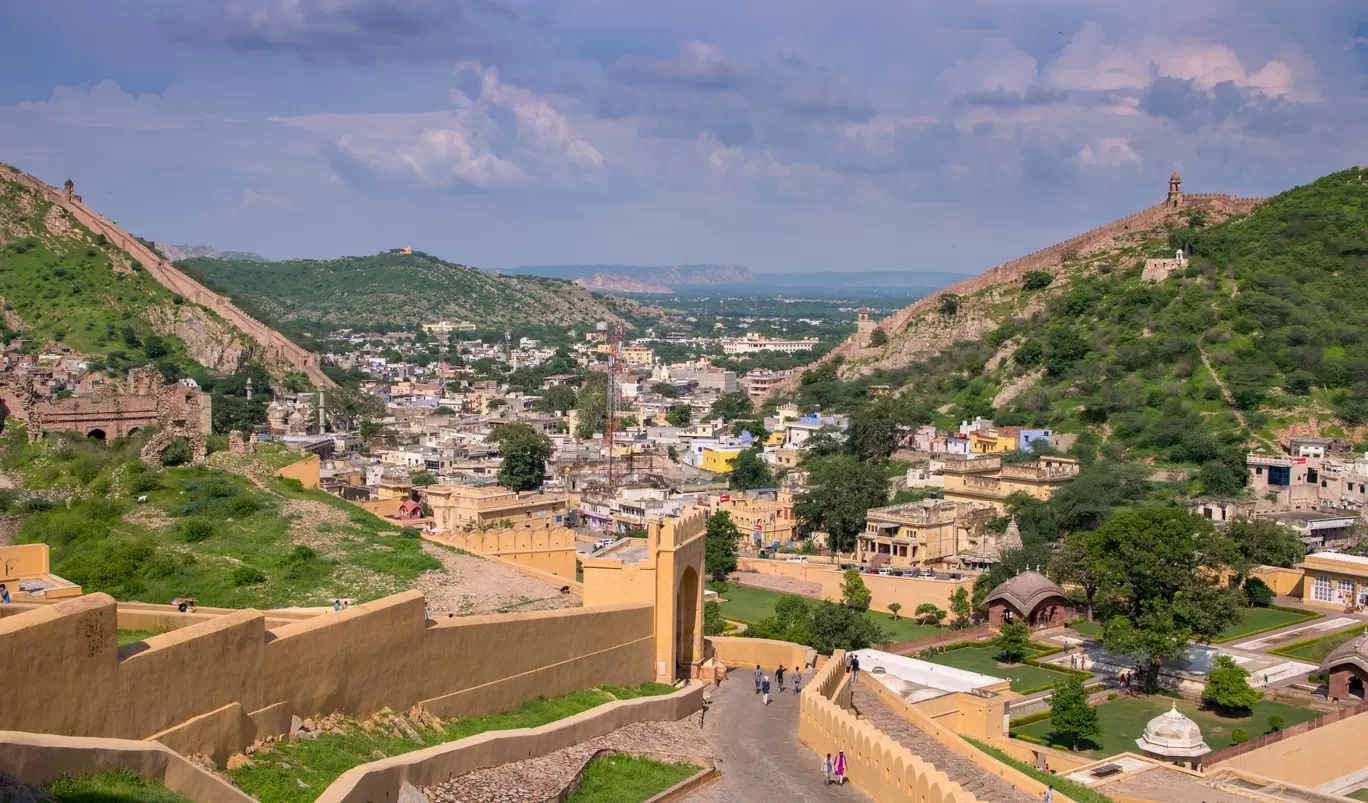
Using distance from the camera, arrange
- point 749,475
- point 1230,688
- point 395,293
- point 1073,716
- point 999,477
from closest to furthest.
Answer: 1. point 1073,716
2. point 1230,688
3. point 999,477
4. point 749,475
5. point 395,293

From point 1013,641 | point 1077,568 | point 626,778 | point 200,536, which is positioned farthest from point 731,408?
point 626,778

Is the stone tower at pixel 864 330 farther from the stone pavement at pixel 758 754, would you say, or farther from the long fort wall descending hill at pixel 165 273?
the stone pavement at pixel 758 754

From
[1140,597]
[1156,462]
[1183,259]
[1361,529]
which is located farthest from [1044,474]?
[1183,259]

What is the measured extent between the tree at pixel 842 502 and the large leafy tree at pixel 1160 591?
13575 mm

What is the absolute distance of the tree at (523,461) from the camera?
50.2m

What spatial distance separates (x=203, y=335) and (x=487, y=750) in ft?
198

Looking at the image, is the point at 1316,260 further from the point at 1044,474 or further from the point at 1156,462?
the point at 1044,474

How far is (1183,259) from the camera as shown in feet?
203

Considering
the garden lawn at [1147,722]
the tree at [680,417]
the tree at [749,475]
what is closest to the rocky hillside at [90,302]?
the tree at [680,417]

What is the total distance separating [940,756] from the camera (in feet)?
51.1

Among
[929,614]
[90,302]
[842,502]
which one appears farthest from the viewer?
[90,302]

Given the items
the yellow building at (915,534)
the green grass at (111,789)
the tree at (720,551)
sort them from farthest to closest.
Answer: the yellow building at (915,534)
the tree at (720,551)
the green grass at (111,789)

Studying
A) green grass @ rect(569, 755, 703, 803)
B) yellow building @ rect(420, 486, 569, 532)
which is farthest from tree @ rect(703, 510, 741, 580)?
green grass @ rect(569, 755, 703, 803)

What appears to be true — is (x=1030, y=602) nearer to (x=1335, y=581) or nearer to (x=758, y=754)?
(x=1335, y=581)
